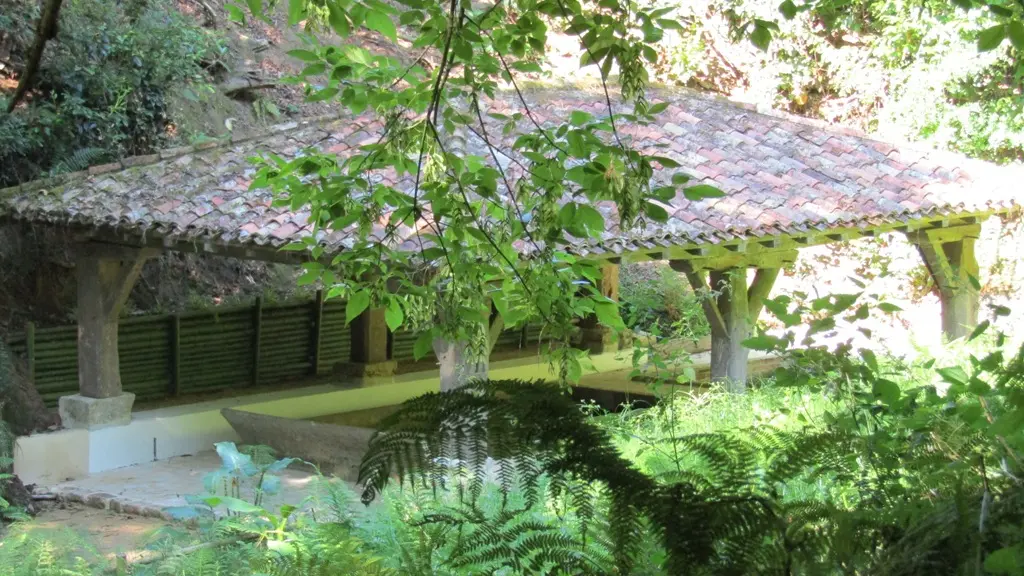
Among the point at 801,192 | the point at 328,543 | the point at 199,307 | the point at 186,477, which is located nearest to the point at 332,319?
the point at 199,307

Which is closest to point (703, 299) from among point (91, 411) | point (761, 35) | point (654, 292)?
point (761, 35)

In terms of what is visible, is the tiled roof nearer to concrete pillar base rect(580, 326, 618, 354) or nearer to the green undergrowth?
concrete pillar base rect(580, 326, 618, 354)

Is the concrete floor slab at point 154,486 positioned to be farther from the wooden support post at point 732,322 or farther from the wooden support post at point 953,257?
the wooden support post at point 953,257

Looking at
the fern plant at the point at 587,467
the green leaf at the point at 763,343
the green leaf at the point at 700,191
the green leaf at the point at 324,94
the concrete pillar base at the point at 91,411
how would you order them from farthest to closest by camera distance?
the concrete pillar base at the point at 91,411 < the green leaf at the point at 324,94 < the green leaf at the point at 700,191 < the green leaf at the point at 763,343 < the fern plant at the point at 587,467

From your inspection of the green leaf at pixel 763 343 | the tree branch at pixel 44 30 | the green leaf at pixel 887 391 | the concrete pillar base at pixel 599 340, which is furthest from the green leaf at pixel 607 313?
the concrete pillar base at pixel 599 340

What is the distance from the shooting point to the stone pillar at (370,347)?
10.7 metres

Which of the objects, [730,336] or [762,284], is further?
[762,284]

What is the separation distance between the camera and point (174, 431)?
358 inches

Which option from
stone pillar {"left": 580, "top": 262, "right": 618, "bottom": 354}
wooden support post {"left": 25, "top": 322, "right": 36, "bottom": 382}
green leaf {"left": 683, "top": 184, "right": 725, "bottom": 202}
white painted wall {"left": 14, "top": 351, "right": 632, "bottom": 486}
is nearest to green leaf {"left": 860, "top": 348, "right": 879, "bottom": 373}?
green leaf {"left": 683, "top": 184, "right": 725, "bottom": 202}

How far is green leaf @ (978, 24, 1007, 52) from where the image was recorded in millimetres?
2344

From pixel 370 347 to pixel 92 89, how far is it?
3699 millimetres

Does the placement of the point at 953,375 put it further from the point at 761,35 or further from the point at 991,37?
the point at 761,35

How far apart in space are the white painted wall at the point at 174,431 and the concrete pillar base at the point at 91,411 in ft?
0.25

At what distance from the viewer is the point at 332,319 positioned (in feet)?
36.3
